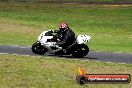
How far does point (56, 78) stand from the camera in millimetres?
15938

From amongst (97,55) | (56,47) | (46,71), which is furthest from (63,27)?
(46,71)

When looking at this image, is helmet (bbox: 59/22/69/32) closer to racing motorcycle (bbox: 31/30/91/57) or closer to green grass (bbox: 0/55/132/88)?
racing motorcycle (bbox: 31/30/91/57)

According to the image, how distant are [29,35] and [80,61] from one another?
16209mm

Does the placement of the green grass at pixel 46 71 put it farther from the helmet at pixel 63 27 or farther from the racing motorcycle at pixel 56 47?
the helmet at pixel 63 27

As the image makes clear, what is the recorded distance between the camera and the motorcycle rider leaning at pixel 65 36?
23.0 m

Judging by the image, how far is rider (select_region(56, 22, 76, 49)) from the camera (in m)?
23.0

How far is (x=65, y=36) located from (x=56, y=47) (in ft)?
3.07

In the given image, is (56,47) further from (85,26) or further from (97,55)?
(85,26)

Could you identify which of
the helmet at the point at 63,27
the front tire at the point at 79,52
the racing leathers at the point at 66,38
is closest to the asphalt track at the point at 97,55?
the front tire at the point at 79,52

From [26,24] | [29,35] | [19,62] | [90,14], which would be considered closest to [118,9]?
[90,14]

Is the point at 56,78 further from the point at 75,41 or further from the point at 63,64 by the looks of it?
the point at 75,41

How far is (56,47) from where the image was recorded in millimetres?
23438

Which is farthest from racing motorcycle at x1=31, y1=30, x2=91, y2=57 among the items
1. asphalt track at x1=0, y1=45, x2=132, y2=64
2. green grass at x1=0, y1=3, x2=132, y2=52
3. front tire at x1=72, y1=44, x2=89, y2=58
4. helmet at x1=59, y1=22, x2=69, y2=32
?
green grass at x1=0, y1=3, x2=132, y2=52

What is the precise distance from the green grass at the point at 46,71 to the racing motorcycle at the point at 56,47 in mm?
1614
